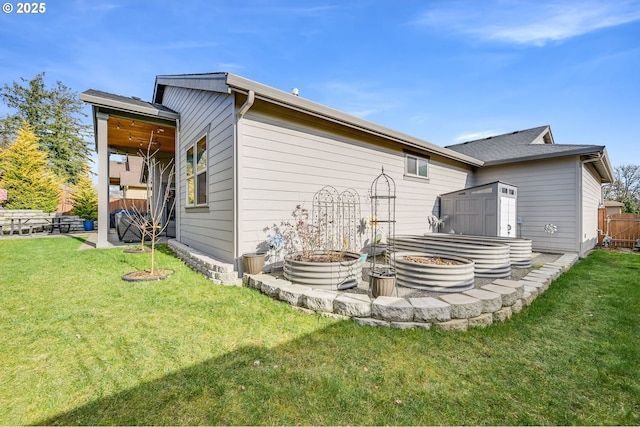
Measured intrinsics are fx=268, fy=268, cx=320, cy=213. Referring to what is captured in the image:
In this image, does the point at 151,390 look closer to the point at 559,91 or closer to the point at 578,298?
the point at 578,298

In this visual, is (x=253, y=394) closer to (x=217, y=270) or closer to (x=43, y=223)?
(x=217, y=270)

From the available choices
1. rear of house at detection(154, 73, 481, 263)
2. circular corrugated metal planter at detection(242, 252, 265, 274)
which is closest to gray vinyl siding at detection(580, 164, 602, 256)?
rear of house at detection(154, 73, 481, 263)

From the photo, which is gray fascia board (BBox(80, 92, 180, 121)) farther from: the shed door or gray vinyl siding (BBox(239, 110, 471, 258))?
the shed door

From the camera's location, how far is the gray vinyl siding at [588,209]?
7430mm

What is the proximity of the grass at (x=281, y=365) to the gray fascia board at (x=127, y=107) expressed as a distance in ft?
13.1

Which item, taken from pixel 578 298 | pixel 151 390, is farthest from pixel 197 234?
pixel 578 298

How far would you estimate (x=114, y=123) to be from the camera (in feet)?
23.1

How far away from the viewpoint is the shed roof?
367 cm

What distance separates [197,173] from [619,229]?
48.1 ft

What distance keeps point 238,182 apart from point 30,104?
26750 millimetres

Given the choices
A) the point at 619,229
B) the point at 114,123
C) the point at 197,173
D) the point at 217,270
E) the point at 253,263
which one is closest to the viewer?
the point at 253,263

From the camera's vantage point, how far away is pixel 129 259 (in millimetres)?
5180

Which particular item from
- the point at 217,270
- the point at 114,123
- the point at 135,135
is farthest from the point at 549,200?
the point at 135,135

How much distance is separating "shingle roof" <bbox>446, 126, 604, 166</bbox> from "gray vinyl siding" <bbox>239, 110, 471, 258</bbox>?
167 inches
